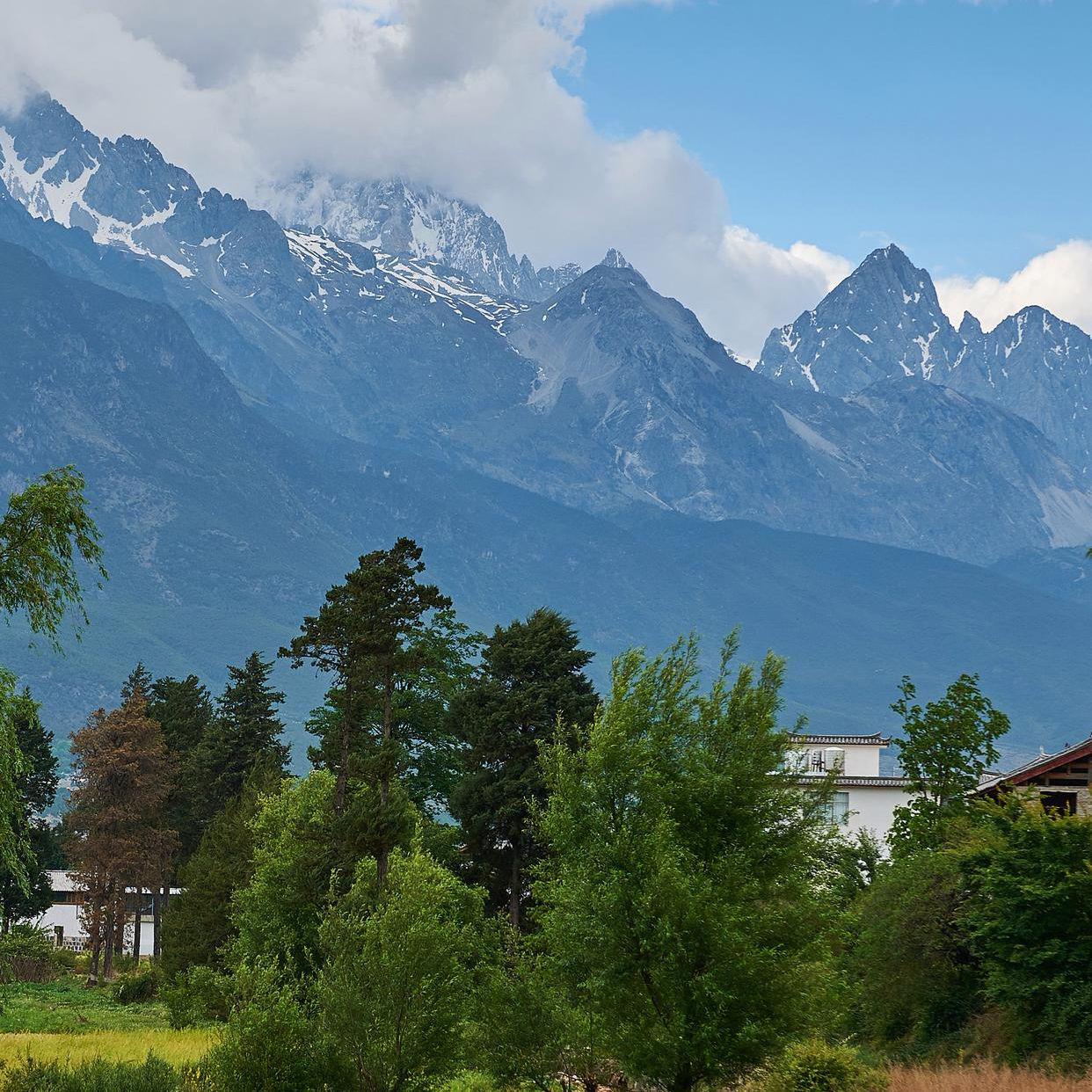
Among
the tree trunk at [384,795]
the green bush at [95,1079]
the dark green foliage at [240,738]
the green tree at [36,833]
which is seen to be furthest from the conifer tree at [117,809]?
the green bush at [95,1079]

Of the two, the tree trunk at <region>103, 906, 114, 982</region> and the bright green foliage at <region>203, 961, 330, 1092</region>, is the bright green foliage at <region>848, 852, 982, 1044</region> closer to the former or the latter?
the bright green foliage at <region>203, 961, 330, 1092</region>

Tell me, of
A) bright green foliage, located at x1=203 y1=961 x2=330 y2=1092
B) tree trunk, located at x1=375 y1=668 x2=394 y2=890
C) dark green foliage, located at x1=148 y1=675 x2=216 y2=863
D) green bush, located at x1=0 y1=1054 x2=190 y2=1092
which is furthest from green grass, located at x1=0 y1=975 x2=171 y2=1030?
bright green foliage, located at x1=203 y1=961 x2=330 y2=1092

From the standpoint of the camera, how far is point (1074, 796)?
4675 cm

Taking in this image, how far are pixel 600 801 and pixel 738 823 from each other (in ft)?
10.0

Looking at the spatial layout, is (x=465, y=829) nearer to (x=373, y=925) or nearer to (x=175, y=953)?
(x=175, y=953)

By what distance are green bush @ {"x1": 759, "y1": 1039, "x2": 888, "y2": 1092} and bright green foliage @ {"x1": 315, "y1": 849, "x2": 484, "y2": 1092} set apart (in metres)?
6.92

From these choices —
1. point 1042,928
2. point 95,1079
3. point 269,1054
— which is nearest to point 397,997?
point 269,1054

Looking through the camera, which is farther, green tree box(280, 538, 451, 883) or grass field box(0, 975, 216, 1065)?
green tree box(280, 538, 451, 883)

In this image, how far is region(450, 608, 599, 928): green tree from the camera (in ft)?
187

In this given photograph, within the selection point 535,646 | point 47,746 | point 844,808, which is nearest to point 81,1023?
point 535,646

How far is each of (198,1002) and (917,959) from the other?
27.1 m

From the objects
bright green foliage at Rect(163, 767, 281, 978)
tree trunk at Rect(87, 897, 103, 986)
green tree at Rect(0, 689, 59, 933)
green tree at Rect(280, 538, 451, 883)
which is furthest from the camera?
green tree at Rect(0, 689, 59, 933)

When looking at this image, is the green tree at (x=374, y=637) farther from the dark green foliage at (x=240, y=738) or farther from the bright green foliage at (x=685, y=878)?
the dark green foliage at (x=240, y=738)

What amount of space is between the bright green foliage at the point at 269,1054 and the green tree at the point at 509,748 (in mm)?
27354
